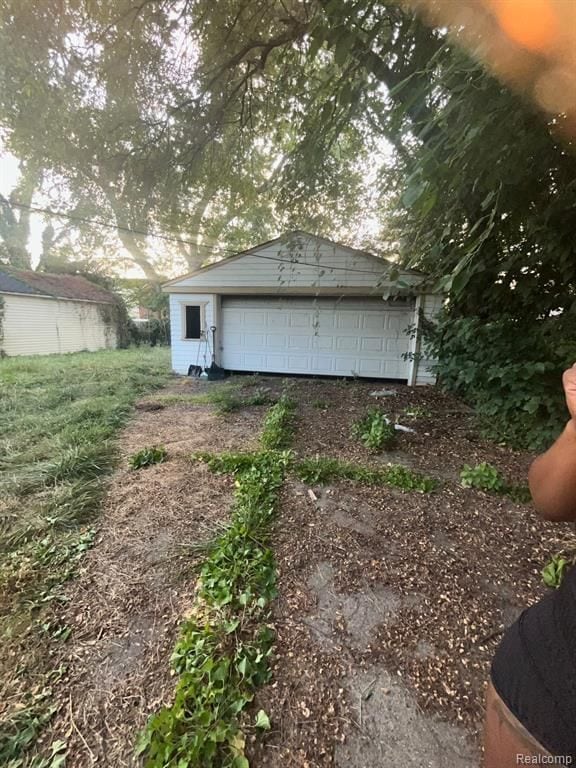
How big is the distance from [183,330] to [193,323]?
1.08 ft

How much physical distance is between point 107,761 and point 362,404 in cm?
498

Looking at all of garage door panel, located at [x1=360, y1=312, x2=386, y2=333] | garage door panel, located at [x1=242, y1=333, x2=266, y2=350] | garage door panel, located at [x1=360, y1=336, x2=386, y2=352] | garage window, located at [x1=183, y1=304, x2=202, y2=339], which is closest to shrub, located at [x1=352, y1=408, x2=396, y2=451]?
garage door panel, located at [x1=360, y1=336, x2=386, y2=352]

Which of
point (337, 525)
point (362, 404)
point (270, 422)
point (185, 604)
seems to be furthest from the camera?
point (362, 404)

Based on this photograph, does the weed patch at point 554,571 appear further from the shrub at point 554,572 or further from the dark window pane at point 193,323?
the dark window pane at point 193,323

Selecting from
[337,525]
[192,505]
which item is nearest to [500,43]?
[337,525]

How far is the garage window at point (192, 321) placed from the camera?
8672 mm

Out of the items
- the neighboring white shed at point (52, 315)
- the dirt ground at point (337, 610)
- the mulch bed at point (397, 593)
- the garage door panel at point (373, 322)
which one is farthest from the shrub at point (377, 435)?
the neighboring white shed at point (52, 315)

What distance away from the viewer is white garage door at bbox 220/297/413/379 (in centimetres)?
786

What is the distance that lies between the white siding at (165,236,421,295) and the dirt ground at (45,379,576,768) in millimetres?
5376

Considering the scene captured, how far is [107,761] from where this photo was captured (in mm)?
1161

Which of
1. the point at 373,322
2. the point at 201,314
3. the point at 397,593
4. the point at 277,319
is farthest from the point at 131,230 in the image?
the point at 397,593

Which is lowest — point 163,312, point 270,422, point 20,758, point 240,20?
point 20,758

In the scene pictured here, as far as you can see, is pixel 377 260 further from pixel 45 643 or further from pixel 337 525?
pixel 45 643

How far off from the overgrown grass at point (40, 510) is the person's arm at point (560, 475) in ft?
6.16
